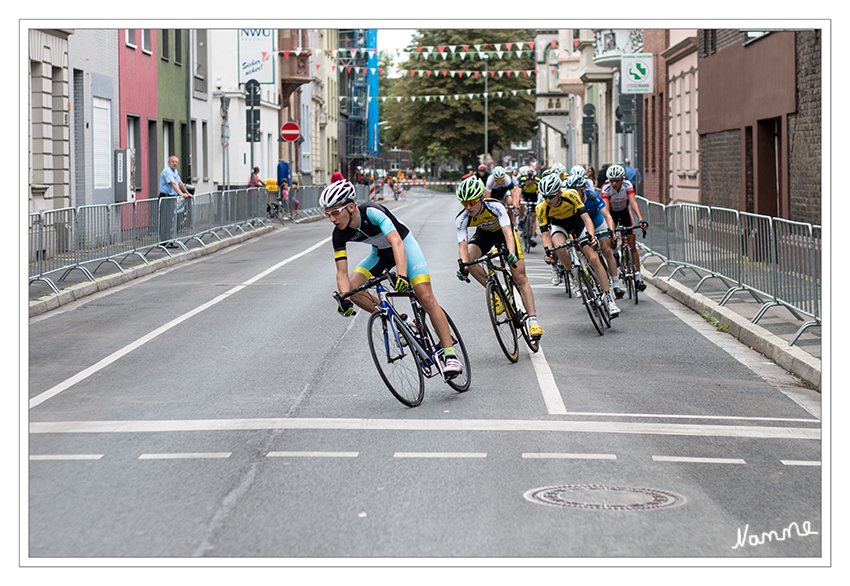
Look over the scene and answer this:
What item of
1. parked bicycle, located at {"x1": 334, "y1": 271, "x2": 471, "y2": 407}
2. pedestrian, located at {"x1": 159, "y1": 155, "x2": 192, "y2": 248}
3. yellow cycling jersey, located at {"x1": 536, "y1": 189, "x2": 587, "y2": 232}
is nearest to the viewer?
parked bicycle, located at {"x1": 334, "y1": 271, "x2": 471, "y2": 407}

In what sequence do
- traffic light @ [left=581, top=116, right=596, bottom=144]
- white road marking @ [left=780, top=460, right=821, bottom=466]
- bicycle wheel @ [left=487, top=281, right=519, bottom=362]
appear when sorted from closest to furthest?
white road marking @ [left=780, top=460, right=821, bottom=466] < bicycle wheel @ [left=487, top=281, right=519, bottom=362] < traffic light @ [left=581, top=116, right=596, bottom=144]

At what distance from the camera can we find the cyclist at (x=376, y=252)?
27.5 feet

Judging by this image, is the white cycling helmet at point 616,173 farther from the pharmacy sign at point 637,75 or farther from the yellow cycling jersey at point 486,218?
the pharmacy sign at point 637,75

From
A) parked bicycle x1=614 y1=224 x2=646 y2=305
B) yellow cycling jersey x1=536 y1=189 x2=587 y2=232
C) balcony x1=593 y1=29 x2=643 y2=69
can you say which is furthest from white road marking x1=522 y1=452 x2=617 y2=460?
balcony x1=593 y1=29 x2=643 y2=69

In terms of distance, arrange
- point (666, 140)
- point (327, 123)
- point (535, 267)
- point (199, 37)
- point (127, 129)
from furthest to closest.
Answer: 1. point (327, 123)
2. point (199, 37)
3. point (666, 140)
4. point (127, 129)
5. point (535, 267)

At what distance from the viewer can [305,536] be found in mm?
5340

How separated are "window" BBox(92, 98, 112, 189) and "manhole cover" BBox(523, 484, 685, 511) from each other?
71.8 feet

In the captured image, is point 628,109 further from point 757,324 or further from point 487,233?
point 487,233

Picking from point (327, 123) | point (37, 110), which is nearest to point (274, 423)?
point (37, 110)

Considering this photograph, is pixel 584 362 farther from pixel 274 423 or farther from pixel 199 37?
pixel 199 37

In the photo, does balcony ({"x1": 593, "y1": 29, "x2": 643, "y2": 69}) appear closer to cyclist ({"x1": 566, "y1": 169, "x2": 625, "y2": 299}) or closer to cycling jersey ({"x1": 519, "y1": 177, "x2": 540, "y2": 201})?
cycling jersey ({"x1": 519, "y1": 177, "x2": 540, "y2": 201})

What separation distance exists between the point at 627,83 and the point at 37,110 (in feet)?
38.9

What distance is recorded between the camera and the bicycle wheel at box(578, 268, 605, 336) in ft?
40.7

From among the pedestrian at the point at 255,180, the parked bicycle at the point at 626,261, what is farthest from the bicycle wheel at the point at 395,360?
the pedestrian at the point at 255,180
